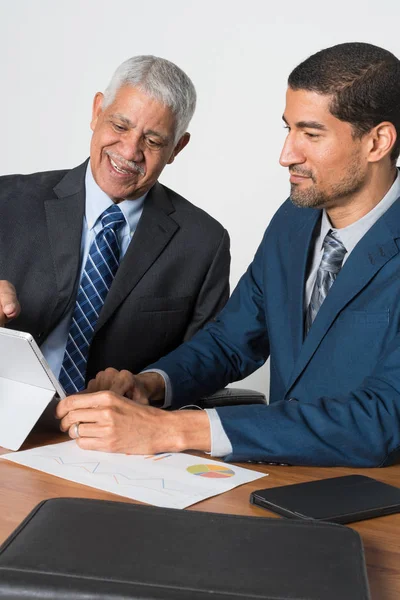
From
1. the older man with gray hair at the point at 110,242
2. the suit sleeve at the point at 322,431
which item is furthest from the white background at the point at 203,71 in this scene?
the suit sleeve at the point at 322,431

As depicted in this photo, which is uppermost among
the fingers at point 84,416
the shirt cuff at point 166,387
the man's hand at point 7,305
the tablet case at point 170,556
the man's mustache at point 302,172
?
the man's mustache at point 302,172

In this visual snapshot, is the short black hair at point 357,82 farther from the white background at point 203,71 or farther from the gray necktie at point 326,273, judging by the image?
the white background at point 203,71

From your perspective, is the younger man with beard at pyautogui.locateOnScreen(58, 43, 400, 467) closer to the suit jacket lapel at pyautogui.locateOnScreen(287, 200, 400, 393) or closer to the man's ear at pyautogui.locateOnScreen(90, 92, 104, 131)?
the suit jacket lapel at pyautogui.locateOnScreen(287, 200, 400, 393)

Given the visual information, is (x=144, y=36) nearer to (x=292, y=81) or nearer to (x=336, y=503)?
(x=292, y=81)

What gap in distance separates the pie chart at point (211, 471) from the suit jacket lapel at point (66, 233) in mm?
1173

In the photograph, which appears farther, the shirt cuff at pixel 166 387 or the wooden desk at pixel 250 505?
the shirt cuff at pixel 166 387

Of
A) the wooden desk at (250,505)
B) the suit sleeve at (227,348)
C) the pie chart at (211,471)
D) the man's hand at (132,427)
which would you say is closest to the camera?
the wooden desk at (250,505)

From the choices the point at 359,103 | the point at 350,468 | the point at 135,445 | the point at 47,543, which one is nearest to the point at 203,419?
the point at 135,445

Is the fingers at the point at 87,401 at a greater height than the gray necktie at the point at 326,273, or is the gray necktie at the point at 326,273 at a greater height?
the gray necktie at the point at 326,273

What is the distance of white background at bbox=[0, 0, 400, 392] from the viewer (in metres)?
4.31

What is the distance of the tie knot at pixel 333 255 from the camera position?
7.50ft

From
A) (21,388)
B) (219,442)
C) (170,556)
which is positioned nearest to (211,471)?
(219,442)

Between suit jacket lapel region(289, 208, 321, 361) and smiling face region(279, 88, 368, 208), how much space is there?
12 cm

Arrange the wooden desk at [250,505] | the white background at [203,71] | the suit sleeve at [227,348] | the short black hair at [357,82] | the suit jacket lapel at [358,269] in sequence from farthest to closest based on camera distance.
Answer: the white background at [203,71]
the suit sleeve at [227,348]
the short black hair at [357,82]
the suit jacket lapel at [358,269]
the wooden desk at [250,505]
